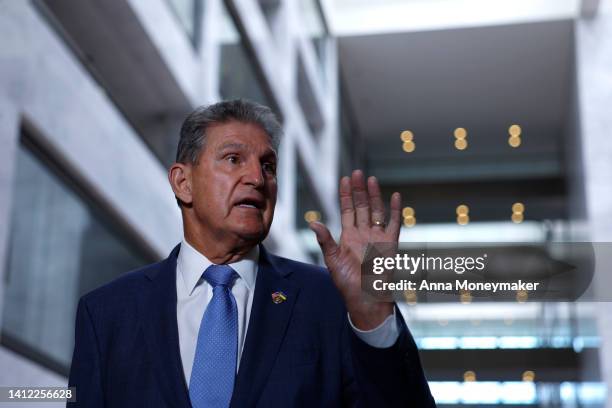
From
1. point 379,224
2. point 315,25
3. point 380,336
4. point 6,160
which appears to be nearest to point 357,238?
point 379,224

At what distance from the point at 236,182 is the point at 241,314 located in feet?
1.20

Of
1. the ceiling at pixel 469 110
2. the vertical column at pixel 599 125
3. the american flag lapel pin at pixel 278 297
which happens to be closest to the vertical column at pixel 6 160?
the american flag lapel pin at pixel 278 297

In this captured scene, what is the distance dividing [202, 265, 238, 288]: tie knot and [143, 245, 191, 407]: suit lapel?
92mm

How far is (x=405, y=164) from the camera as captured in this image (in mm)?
23562

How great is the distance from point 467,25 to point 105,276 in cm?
1162

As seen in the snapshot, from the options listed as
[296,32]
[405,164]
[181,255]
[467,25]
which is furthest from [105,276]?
[405,164]

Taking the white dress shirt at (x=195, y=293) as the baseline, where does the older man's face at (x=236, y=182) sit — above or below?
above

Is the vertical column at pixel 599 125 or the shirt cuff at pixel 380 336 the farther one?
the vertical column at pixel 599 125

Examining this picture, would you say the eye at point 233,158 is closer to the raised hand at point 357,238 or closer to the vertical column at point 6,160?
the raised hand at point 357,238

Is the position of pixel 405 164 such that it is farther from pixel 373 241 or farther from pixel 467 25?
pixel 373 241

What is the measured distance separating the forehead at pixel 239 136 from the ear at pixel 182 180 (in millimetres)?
124

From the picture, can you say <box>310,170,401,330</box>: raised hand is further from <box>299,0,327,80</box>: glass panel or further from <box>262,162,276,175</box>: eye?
<box>299,0,327,80</box>: glass panel

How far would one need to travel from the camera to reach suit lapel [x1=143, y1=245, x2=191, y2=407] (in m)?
2.37

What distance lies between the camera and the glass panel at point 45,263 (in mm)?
7719
